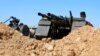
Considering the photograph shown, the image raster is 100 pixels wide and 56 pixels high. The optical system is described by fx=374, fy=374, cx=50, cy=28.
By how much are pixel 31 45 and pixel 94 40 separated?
1.42 m

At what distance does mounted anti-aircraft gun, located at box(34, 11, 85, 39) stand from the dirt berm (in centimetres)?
701

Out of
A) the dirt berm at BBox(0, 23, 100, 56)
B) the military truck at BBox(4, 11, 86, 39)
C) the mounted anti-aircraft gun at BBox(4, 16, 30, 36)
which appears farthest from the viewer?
the mounted anti-aircraft gun at BBox(4, 16, 30, 36)

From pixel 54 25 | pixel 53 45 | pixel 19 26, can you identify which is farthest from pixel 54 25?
pixel 53 45

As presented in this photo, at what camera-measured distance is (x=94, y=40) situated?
839cm

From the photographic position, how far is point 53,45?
27.7 ft

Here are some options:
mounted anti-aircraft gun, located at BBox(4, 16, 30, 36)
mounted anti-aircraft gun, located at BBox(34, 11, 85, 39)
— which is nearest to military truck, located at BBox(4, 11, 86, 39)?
mounted anti-aircraft gun, located at BBox(34, 11, 85, 39)

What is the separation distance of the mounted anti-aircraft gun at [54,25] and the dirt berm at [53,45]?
23.0ft

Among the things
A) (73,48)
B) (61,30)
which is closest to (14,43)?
(73,48)

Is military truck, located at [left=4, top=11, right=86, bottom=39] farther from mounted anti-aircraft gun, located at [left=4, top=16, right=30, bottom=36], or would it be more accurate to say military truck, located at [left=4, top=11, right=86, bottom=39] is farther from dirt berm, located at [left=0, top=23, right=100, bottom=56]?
dirt berm, located at [left=0, top=23, right=100, bottom=56]

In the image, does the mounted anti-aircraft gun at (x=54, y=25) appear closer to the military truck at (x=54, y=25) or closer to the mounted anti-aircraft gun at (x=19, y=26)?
the military truck at (x=54, y=25)

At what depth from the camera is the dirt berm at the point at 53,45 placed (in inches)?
313

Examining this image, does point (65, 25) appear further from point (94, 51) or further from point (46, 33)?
point (94, 51)

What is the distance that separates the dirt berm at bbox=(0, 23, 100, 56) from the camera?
7949 mm

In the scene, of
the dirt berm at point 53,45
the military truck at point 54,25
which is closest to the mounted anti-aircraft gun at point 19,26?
the military truck at point 54,25
